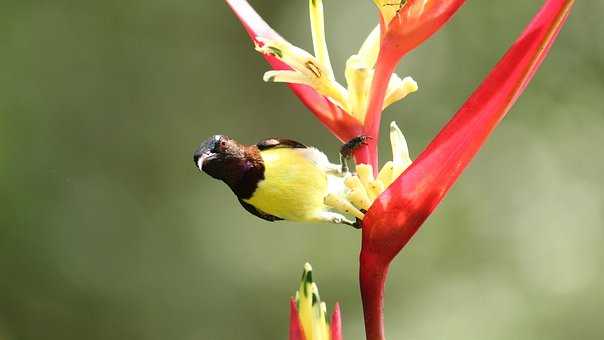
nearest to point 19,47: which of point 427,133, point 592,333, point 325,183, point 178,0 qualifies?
point 178,0

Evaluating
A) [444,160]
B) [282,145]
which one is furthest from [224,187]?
[444,160]

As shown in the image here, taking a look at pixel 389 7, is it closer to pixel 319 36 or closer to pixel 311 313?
pixel 319 36

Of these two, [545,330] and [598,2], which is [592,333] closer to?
[545,330]

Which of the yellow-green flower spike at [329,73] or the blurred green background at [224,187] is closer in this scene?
the yellow-green flower spike at [329,73]

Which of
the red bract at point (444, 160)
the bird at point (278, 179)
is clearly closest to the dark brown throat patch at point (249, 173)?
the bird at point (278, 179)

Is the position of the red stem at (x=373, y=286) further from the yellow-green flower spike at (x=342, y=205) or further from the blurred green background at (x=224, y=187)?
the blurred green background at (x=224, y=187)
